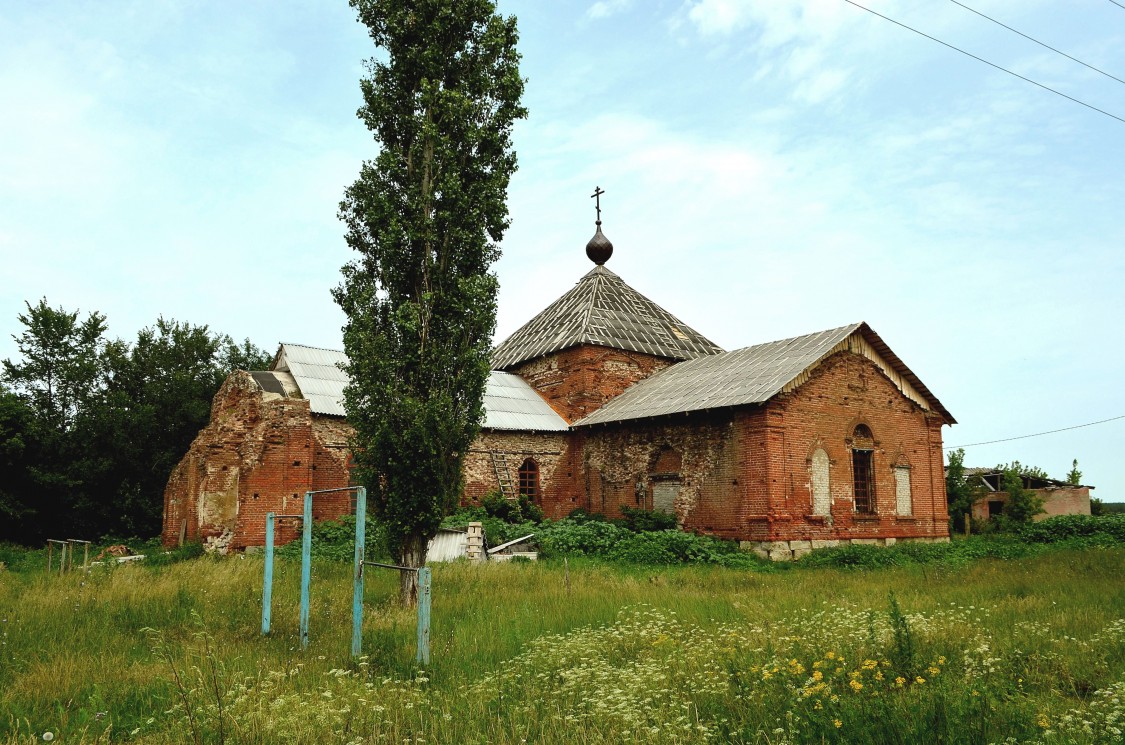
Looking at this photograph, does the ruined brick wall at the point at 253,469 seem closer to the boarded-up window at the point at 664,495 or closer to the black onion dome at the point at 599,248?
the boarded-up window at the point at 664,495

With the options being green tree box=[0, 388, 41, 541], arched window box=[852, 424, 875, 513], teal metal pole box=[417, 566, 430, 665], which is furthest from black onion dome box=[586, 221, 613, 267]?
teal metal pole box=[417, 566, 430, 665]

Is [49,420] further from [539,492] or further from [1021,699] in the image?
[1021,699]

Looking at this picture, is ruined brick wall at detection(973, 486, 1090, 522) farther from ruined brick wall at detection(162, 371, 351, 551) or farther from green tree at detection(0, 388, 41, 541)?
green tree at detection(0, 388, 41, 541)

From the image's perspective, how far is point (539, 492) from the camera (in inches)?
891

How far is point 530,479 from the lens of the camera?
74.7 ft

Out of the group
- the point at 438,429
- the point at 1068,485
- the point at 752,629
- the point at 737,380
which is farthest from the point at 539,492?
the point at 1068,485

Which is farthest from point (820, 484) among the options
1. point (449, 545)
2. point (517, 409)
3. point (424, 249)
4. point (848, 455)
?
point (424, 249)

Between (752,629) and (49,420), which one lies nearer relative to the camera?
(752,629)

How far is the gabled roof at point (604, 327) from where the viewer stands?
2545cm

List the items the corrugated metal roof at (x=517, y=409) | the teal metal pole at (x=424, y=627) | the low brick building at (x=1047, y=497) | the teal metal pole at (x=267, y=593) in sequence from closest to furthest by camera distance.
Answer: the teal metal pole at (x=424, y=627) < the teal metal pole at (x=267, y=593) < the corrugated metal roof at (x=517, y=409) < the low brick building at (x=1047, y=497)

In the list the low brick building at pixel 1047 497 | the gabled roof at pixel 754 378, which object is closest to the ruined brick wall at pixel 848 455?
the gabled roof at pixel 754 378

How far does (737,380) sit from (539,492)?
22.1ft

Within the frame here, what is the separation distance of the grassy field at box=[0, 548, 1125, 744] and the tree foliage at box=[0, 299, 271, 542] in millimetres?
17535

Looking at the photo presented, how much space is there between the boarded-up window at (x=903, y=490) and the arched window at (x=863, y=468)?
98cm
